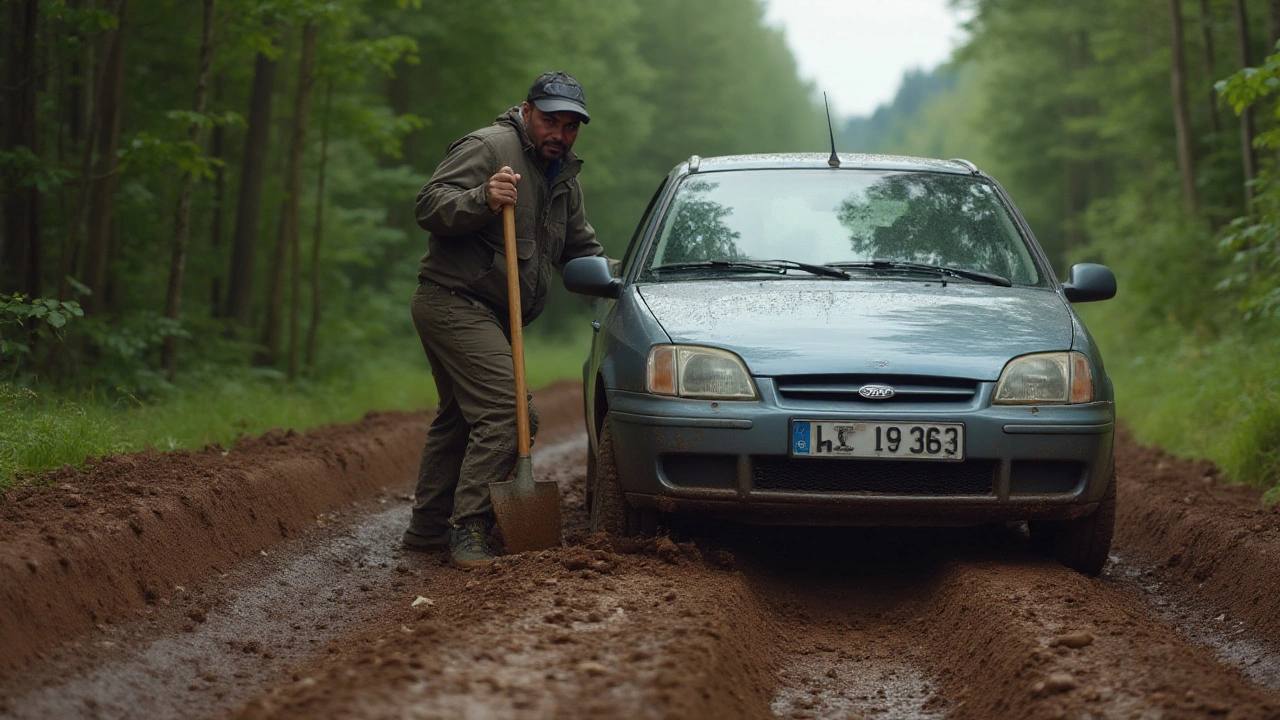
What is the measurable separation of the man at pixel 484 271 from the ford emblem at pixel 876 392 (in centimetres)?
176

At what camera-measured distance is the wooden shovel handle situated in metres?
5.69

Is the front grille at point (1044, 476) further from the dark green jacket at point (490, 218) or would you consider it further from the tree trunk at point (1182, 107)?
the tree trunk at point (1182, 107)

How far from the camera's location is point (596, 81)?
25906 millimetres

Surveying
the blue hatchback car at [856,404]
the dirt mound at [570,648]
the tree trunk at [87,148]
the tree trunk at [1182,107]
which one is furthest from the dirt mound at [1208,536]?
the tree trunk at [1182,107]

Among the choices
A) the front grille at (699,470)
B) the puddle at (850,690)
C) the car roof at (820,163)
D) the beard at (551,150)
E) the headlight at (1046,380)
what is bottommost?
the puddle at (850,690)

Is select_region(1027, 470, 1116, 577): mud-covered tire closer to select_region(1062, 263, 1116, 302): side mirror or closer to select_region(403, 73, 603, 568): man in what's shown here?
select_region(1062, 263, 1116, 302): side mirror

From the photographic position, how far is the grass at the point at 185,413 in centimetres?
589

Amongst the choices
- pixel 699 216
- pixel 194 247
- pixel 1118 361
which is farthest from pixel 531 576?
pixel 1118 361

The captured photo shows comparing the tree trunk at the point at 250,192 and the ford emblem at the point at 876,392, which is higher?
the tree trunk at the point at 250,192

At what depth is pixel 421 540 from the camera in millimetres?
6285

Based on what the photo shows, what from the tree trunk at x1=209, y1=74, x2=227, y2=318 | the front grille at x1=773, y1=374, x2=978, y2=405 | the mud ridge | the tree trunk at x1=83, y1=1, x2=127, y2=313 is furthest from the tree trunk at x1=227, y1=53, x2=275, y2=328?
the mud ridge

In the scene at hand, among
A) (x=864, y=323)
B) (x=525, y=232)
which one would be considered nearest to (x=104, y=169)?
Answer: (x=525, y=232)

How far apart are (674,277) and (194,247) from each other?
A: 424 inches

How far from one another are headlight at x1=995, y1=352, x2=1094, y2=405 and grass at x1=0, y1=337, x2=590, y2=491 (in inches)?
150
